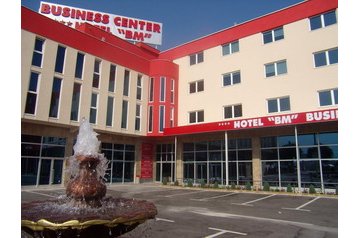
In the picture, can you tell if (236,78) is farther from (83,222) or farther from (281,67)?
(83,222)

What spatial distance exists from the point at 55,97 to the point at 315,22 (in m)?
19.9

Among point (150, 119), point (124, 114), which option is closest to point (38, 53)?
point (124, 114)

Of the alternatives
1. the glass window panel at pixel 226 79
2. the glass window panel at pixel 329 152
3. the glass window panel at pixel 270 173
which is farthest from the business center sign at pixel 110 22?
the glass window panel at pixel 329 152

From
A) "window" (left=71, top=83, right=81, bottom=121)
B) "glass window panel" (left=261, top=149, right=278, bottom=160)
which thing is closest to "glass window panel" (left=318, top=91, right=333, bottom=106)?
"glass window panel" (left=261, top=149, right=278, bottom=160)

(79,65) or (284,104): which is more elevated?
(79,65)

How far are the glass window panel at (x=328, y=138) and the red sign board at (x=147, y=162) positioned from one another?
15450 mm

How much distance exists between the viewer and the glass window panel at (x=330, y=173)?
18.1 m

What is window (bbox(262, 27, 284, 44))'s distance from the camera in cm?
2215

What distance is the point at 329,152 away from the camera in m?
18.3

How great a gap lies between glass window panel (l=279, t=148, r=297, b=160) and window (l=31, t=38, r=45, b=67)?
18.3m

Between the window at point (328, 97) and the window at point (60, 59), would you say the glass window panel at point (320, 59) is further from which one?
the window at point (60, 59)
